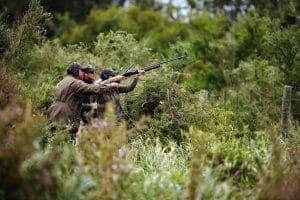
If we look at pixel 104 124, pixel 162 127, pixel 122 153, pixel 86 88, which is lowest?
pixel 162 127

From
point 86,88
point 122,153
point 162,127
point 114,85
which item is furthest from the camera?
point 162,127

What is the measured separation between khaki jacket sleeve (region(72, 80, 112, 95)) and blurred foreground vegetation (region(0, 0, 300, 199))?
98 cm

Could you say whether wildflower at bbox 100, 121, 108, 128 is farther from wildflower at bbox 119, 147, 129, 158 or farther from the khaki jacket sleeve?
the khaki jacket sleeve

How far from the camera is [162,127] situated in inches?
482

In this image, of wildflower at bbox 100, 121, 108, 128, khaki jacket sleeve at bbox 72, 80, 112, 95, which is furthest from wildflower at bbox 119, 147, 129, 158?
khaki jacket sleeve at bbox 72, 80, 112, 95

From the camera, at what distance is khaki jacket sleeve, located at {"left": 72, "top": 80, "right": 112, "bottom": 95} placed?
457 inches

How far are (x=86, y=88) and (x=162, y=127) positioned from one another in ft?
5.80

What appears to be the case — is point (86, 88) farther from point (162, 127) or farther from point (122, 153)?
point (122, 153)

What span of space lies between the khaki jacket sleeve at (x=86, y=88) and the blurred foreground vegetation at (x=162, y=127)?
0.98 m

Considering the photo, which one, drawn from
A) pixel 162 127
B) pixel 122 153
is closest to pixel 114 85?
pixel 162 127

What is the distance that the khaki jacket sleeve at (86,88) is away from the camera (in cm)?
1162

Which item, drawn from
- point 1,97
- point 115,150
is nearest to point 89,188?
point 115,150

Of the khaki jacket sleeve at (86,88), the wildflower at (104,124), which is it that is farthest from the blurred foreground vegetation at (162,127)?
the khaki jacket sleeve at (86,88)

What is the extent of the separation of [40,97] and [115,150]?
7.09 metres
